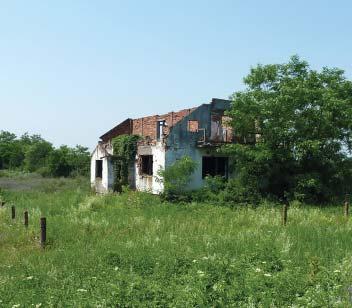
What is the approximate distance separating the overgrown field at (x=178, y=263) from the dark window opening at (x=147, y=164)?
35.8 feet

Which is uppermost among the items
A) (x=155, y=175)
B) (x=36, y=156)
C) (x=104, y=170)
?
(x=36, y=156)

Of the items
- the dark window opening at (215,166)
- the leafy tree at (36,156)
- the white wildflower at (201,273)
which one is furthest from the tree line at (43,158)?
the white wildflower at (201,273)

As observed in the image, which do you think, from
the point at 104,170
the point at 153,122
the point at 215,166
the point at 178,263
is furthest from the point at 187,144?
the point at 178,263

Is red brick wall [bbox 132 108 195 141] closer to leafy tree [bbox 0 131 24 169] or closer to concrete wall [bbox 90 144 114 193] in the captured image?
concrete wall [bbox 90 144 114 193]

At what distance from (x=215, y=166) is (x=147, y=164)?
441 centimetres

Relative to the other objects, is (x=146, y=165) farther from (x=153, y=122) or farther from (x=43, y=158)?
(x=43, y=158)

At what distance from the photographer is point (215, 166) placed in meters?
24.6

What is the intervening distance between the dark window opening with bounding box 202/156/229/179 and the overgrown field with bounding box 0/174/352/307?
9.31 metres

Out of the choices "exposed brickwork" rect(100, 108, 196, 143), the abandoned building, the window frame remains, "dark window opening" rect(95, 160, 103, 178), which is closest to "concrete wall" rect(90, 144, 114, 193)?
"dark window opening" rect(95, 160, 103, 178)

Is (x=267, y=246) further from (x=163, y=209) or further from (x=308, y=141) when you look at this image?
(x=308, y=141)

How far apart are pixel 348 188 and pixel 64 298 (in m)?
20.8

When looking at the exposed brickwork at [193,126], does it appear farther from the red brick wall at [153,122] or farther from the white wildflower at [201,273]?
the white wildflower at [201,273]

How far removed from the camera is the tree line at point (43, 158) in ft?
174

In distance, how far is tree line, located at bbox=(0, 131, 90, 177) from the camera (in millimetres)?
53125
